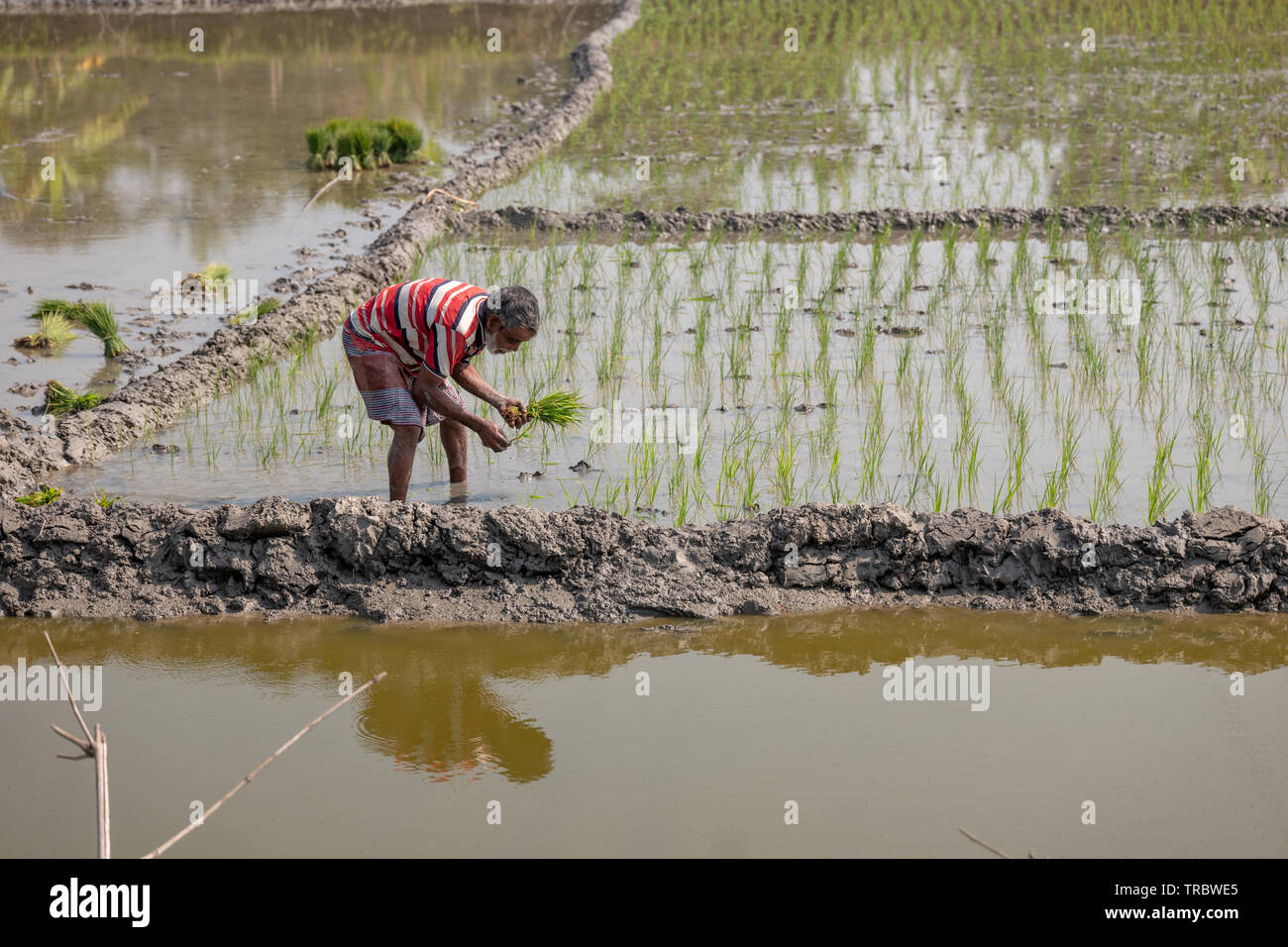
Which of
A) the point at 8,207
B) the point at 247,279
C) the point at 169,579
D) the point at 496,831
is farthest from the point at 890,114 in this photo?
the point at 496,831

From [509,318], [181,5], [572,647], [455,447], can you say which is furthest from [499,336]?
[181,5]

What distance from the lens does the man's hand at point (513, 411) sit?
420 cm

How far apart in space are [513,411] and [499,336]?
38 centimetres

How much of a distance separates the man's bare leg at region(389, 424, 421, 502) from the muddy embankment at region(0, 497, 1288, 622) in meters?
0.31

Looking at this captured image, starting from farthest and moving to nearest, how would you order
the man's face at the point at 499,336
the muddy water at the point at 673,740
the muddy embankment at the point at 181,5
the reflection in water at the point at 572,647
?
the muddy embankment at the point at 181,5
the man's face at the point at 499,336
the reflection in water at the point at 572,647
the muddy water at the point at 673,740

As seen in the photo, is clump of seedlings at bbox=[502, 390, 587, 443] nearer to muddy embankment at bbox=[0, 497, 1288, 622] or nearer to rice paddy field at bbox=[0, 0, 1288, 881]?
rice paddy field at bbox=[0, 0, 1288, 881]

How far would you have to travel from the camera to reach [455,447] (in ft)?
14.9

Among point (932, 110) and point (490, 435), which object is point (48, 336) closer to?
point (490, 435)

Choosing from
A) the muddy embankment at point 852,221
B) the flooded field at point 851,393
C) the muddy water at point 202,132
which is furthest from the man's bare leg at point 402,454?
the muddy embankment at point 852,221

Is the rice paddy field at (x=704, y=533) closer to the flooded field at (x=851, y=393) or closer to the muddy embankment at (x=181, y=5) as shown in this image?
the flooded field at (x=851, y=393)

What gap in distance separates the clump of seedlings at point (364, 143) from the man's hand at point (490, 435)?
6251 mm

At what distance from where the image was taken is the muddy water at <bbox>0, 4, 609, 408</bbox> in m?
7.13

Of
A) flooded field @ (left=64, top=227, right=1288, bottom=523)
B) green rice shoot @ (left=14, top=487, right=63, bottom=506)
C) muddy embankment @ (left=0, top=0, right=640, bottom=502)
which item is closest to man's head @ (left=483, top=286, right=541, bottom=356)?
flooded field @ (left=64, top=227, right=1288, bottom=523)

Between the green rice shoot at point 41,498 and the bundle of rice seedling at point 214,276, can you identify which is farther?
the bundle of rice seedling at point 214,276
